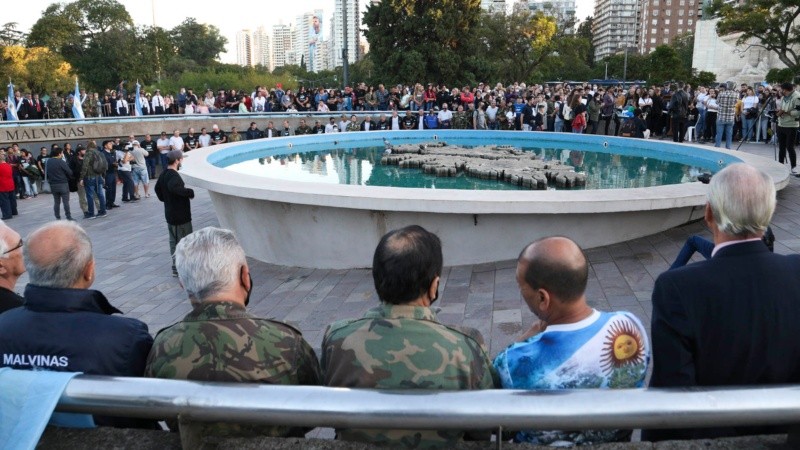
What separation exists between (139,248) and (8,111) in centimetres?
1525

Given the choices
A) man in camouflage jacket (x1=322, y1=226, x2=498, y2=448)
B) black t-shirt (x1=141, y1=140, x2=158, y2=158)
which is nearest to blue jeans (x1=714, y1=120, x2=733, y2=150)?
man in camouflage jacket (x1=322, y1=226, x2=498, y2=448)

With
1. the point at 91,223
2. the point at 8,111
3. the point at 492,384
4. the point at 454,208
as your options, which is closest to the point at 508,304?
the point at 454,208

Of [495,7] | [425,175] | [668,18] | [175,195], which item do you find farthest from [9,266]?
[668,18]

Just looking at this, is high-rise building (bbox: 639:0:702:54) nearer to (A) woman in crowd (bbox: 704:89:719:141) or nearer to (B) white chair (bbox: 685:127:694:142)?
(B) white chair (bbox: 685:127:694:142)

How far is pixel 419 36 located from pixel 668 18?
4896 inches

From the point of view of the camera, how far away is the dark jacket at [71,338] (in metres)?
2.27

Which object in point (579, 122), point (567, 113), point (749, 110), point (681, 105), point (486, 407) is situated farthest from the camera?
point (567, 113)

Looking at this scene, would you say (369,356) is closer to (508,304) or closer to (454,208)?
(508,304)

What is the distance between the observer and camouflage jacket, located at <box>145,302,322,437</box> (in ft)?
7.21

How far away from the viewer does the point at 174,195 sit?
27.8 feet

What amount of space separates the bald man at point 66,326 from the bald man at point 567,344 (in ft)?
4.72

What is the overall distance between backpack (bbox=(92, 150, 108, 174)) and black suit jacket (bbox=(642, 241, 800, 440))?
14.3 metres

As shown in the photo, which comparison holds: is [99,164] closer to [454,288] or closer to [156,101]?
[454,288]

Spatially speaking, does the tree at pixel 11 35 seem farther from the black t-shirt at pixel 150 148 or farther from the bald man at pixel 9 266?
the bald man at pixel 9 266
